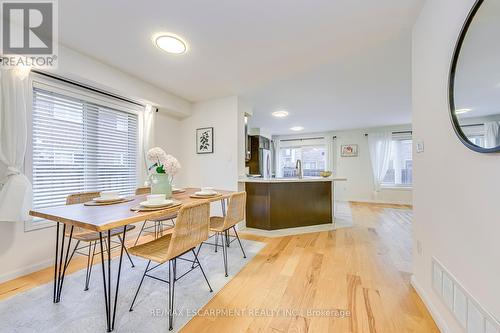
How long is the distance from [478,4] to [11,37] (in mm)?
3386

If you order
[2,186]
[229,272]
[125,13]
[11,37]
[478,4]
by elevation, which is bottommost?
[229,272]

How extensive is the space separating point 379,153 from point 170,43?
6.11 metres

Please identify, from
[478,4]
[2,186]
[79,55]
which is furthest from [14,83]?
[478,4]

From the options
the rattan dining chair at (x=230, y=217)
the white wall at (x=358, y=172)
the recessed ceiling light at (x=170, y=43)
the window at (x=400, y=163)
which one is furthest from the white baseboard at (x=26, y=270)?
the window at (x=400, y=163)

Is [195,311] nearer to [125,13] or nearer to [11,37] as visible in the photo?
[125,13]

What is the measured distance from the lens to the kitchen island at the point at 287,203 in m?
3.34

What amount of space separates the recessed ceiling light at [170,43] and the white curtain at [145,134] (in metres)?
1.37

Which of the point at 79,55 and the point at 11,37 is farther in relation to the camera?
the point at 79,55

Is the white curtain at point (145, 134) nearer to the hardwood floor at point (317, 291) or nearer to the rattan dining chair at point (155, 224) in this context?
the rattan dining chair at point (155, 224)

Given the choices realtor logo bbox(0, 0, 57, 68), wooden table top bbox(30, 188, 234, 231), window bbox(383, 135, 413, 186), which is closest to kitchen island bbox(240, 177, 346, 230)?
wooden table top bbox(30, 188, 234, 231)

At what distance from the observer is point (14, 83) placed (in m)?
1.84

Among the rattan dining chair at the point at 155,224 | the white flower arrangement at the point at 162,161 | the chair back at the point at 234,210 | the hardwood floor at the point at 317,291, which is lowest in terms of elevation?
the hardwood floor at the point at 317,291

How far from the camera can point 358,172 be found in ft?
20.9

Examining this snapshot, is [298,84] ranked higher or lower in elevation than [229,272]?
higher
